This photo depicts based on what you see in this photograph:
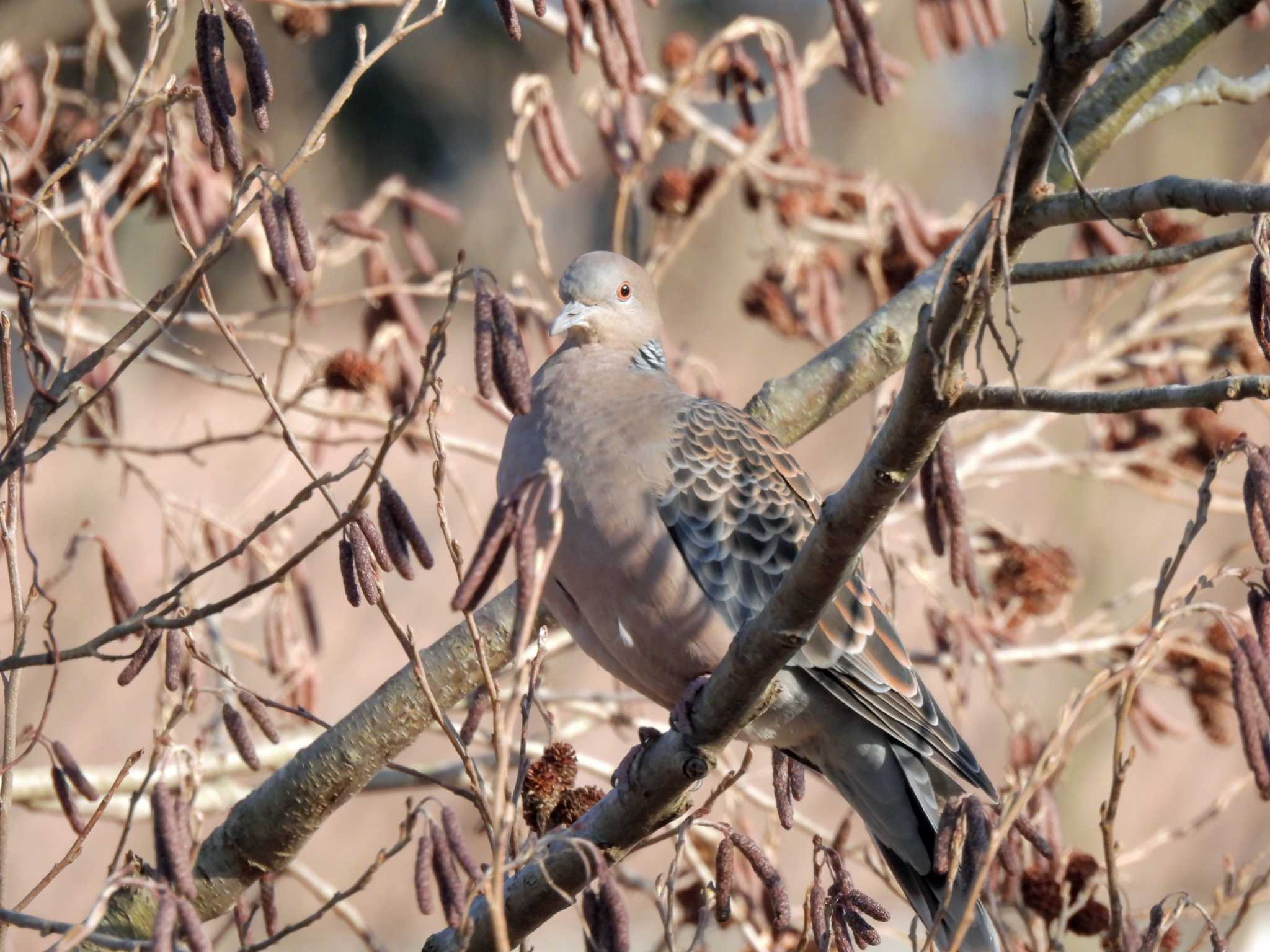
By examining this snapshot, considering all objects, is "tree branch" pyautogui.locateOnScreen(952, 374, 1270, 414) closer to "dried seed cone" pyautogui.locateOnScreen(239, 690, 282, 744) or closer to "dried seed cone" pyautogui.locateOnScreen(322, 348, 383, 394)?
"dried seed cone" pyautogui.locateOnScreen(239, 690, 282, 744)

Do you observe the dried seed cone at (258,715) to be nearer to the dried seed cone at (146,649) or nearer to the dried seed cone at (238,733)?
the dried seed cone at (238,733)

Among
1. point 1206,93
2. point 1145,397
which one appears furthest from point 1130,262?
point 1206,93

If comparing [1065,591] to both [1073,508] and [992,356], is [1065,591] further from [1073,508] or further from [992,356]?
[1073,508]

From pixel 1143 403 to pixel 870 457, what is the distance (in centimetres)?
33

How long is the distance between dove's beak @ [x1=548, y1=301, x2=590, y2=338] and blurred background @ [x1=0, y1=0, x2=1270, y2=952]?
7.84 feet

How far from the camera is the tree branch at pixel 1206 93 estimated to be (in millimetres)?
2984

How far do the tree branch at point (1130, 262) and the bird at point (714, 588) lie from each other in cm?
119

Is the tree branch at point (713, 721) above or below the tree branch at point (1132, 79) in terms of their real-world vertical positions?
below

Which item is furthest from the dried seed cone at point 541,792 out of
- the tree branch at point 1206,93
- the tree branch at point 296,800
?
the tree branch at point 1206,93

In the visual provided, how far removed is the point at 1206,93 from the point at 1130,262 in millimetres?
1559

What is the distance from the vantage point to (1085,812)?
312 inches

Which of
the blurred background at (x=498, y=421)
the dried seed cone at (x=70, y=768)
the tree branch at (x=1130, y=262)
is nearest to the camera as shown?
the tree branch at (x=1130, y=262)

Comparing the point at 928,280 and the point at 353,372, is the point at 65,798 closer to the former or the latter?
the point at 353,372

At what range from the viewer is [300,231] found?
2.07 metres
